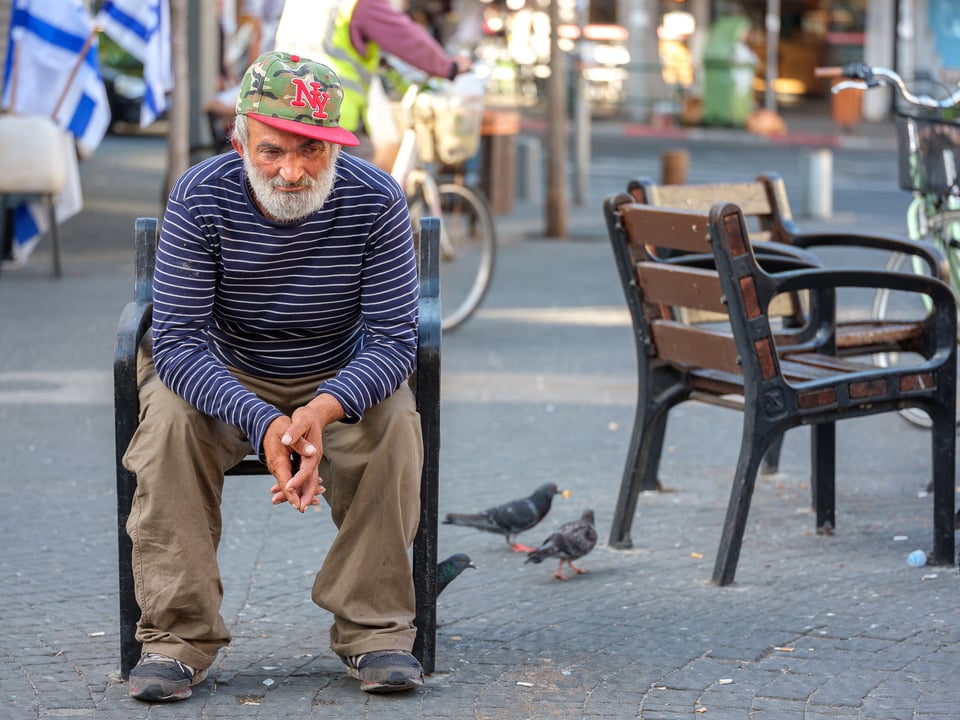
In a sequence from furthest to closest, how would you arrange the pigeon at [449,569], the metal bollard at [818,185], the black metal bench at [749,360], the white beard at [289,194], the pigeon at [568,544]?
the metal bollard at [818,185], the pigeon at [568,544], the black metal bench at [749,360], the pigeon at [449,569], the white beard at [289,194]

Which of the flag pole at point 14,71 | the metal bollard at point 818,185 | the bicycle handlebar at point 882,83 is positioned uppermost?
the bicycle handlebar at point 882,83

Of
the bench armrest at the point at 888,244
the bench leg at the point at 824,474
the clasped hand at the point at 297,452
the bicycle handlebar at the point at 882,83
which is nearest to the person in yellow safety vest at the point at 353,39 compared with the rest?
the bicycle handlebar at the point at 882,83

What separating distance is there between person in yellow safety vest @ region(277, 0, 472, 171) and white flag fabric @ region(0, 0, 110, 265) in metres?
3.39

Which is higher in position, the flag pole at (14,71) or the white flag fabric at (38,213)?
the flag pole at (14,71)

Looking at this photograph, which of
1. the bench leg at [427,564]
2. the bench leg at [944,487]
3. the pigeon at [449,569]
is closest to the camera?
the bench leg at [427,564]

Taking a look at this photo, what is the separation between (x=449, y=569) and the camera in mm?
4316

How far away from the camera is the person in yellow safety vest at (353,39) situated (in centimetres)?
792

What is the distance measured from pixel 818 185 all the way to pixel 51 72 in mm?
7898

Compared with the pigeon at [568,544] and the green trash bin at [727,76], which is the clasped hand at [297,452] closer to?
the pigeon at [568,544]

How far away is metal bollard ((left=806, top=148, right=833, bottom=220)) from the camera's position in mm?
15602

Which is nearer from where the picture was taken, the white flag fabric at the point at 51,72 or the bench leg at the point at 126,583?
the bench leg at the point at 126,583

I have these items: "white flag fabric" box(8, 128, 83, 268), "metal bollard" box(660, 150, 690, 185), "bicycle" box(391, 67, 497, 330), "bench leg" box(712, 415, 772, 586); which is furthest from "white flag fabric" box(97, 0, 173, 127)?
"bench leg" box(712, 415, 772, 586)

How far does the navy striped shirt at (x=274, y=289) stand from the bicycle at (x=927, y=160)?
2.66 metres

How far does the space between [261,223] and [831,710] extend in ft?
5.79
